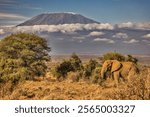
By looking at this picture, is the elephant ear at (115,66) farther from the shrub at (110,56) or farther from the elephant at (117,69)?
the shrub at (110,56)

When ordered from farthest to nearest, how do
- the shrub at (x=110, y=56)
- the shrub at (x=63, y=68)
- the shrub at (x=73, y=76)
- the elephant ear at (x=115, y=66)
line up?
1. the shrub at (x=110, y=56)
2. the shrub at (x=63, y=68)
3. the shrub at (x=73, y=76)
4. the elephant ear at (x=115, y=66)

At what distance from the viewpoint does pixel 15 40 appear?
87.1ft

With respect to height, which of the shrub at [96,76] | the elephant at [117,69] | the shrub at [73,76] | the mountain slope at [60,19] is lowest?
the shrub at [73,76]

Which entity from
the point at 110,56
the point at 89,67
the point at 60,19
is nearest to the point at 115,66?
the point at 89,67

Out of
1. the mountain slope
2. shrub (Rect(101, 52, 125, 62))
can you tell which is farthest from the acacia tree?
the mountain slope

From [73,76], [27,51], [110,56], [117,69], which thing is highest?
[27,51]

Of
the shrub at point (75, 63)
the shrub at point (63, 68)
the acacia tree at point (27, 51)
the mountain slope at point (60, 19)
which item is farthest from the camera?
the mountain slope at point (60, 19)

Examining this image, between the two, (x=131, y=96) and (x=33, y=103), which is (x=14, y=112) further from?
A: (x=131, y=96)

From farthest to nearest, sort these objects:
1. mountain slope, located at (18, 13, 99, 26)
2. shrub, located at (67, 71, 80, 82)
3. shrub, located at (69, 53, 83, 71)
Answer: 1. mountain slope, located at (18, 13, 99, 26)
2. shrub, located at (69, 53, 83, 71)
3. shrub, located at (67, 71, 80, 82)

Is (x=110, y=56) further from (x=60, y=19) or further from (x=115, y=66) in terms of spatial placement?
(x=60, y=19)

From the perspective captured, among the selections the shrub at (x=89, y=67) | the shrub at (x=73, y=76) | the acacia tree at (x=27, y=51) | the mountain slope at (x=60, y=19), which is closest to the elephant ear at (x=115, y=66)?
the shrub at (x=73, y=76)

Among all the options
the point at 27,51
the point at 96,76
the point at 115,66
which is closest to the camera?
the point at 96,76

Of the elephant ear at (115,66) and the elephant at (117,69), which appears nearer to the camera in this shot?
the elephant at (117,69)

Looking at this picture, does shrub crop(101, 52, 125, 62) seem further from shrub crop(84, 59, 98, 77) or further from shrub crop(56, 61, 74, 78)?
shrub crop(56, 61, 74, 78)
